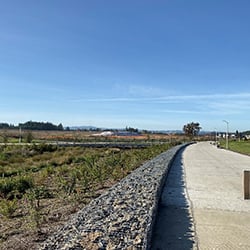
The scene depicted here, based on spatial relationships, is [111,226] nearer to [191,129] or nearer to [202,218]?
[202,218]

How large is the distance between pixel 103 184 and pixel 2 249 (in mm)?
6011

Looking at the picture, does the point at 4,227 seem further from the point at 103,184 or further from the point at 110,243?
the point at 103,184

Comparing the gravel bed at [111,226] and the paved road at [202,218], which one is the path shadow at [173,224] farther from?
the gravel bed at [111,226]

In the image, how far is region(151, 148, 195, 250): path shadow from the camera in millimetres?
5754

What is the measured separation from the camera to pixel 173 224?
6.94 metres

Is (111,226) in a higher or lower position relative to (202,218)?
higher

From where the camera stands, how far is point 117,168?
14.5m

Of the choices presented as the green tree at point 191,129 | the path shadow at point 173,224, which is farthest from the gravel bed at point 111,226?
the green tree at point 191,129

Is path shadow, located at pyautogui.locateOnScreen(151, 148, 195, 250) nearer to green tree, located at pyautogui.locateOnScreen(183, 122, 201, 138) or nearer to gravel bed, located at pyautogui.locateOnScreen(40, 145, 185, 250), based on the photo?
gravel bed, located at pyautogui.locateOnScreen(40, 145, 185, 250)

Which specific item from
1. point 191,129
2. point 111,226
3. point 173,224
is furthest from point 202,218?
point 191,129

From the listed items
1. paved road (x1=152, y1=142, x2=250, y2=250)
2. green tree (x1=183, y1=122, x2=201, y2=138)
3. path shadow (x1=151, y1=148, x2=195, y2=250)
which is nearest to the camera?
path shadow (x1=151, y1=148, x2=195, y2=250)

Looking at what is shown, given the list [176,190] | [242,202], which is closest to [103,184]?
[176,190]

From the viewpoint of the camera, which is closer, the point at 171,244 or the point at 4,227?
the point at 171,244

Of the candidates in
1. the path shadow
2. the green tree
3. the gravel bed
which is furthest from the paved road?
the green tree
